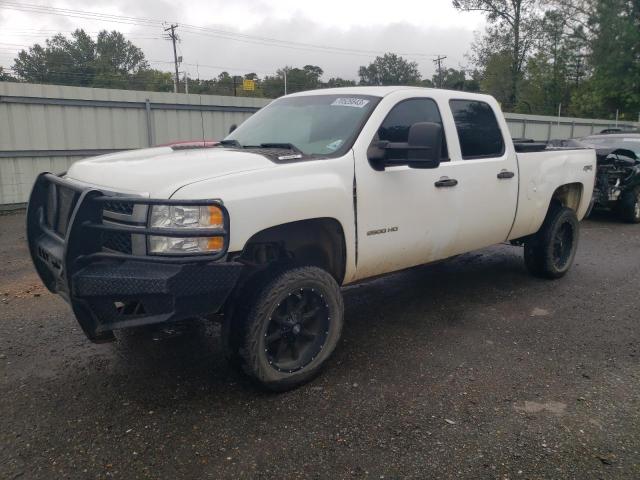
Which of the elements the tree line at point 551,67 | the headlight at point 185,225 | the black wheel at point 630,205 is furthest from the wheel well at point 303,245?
the tree line at point 551,67

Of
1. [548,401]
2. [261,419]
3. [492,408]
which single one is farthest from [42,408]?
[548,401]

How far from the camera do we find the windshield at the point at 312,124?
3840 millimetres

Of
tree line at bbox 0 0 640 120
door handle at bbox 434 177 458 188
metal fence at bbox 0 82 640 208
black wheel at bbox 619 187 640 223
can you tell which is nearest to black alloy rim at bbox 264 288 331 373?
door handle at bbox 434 177 458 188

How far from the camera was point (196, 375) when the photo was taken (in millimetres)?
3656

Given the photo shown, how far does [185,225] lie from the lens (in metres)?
2.86

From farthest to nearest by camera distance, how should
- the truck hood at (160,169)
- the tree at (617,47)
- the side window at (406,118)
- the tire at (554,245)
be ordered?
1. the tree at (617,47)
2. the tire at (554,245)
3. the side window at (406,118)
4. the truck hood at (160,169)

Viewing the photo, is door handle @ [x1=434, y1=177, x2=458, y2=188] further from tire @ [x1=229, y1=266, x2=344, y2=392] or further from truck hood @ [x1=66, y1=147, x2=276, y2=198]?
truck hood @ [x1=66, y1=147, x2=276, y2=198]

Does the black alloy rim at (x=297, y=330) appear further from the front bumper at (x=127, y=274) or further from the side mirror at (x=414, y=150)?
the side mirror at (x=414, y=150)

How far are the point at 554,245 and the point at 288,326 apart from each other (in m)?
3.78

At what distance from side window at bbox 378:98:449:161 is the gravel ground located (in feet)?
5.16

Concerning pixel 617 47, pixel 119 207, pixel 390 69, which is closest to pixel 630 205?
pixel 119 207

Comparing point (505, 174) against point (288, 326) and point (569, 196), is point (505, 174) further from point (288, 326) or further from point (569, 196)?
point (288, 326)

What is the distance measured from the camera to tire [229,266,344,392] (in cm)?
317

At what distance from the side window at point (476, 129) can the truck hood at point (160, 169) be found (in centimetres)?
202
